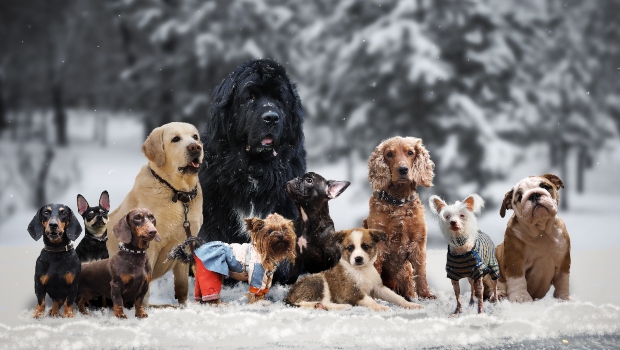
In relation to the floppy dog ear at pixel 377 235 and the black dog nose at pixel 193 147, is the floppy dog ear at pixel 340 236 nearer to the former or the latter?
the floppy dog ear at pixel 377 235

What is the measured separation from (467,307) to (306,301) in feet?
2.80

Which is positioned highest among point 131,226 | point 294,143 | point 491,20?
point 491,20

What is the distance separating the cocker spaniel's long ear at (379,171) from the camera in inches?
180

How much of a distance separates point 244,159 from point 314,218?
0.63m

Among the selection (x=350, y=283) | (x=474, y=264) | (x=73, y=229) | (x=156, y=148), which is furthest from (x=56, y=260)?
(x=474, y=264)

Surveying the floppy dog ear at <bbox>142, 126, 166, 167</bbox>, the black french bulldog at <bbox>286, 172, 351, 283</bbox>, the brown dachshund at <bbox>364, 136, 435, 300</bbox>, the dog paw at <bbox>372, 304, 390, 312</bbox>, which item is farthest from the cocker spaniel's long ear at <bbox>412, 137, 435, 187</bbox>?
the floppy dog ear at <bbox>142, 126, 166, 167</bbox>

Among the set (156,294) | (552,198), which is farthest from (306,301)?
(552,198)

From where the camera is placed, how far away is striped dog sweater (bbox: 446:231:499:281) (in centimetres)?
407

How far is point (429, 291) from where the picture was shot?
4.69 meters

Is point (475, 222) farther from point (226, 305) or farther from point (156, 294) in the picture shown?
point (156, 294)

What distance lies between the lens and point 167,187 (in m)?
4.44

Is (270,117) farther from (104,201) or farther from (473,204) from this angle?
(473,204)

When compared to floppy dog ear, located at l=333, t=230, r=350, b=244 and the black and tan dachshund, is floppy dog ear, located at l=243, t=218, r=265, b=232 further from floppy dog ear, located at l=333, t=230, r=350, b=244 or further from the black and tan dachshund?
the black and tan dachshund

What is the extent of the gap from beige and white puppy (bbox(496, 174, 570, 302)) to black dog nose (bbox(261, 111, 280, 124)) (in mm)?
1392
